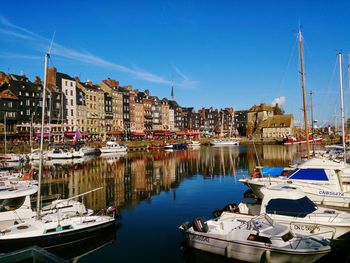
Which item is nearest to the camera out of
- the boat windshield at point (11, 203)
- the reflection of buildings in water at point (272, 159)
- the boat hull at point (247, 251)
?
the boat hull at point (247, 251)

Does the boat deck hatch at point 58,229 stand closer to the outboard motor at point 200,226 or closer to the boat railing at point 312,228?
the outboard motor at point 200,226

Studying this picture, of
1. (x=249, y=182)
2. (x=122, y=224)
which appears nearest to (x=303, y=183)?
(x=249, y=182)

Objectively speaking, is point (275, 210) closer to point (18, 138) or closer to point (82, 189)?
point (82, 189)

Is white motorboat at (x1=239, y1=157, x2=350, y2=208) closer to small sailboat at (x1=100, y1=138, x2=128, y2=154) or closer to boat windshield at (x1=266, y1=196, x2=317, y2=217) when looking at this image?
boat windshield at (x1=266, y1=196, x2=317, y2=217)

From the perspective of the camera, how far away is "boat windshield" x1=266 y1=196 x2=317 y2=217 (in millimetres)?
15641

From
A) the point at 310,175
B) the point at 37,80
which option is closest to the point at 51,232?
the point at 310,175

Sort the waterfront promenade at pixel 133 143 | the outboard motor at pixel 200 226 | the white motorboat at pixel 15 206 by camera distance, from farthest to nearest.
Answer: the waterfront promenade at pixel 133 143 < the white motorboat at pixel 15 206 < the outboard motor at pixel 200 226

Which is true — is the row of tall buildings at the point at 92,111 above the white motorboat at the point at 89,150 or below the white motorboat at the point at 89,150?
above

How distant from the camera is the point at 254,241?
1311cm

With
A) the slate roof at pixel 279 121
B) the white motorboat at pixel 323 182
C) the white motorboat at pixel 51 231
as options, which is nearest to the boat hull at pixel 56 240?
the white motorboat at pixel 51 231

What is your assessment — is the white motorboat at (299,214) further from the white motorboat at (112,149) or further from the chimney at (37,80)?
the chimney at (37,80)

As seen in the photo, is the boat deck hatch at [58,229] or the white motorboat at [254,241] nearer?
the white motorboat at [254,241]

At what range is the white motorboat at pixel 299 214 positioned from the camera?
1457cm

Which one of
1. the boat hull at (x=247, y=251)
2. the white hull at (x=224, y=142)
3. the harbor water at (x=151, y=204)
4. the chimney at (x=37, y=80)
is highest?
the chimney at (x=37, y=80)
